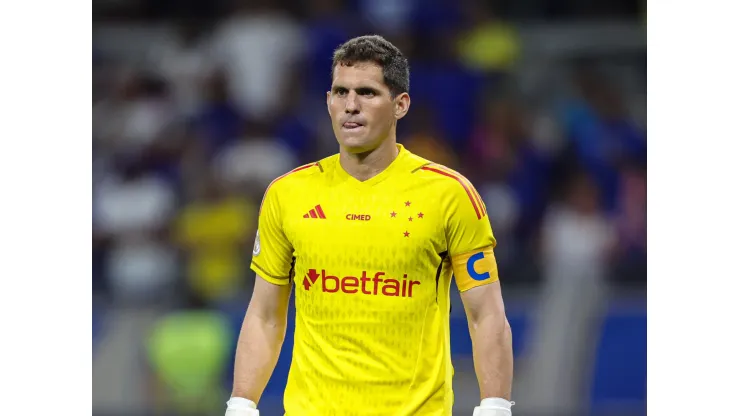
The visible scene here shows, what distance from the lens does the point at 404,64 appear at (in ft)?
14.7

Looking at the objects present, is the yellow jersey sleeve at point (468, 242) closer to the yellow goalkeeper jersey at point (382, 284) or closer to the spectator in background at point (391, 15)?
the yellow goalkeeper jersey at point (382, 284)

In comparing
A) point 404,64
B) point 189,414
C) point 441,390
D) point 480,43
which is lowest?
point 189,414

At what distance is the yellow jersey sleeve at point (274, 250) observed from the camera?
4504 millimetres

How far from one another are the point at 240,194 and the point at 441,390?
495 cm

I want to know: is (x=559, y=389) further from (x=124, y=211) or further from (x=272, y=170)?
(x=124, y=211)

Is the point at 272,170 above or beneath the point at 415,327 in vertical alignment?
above

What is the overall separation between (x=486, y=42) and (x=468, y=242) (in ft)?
20.9

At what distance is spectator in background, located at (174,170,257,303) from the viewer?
874 centimetres

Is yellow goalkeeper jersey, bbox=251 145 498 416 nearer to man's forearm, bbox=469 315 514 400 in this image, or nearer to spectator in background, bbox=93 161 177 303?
man's forearm, bbox=469 315 514 400

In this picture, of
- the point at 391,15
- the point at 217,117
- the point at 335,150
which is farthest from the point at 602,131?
the point at 217,117

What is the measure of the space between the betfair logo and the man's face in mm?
500

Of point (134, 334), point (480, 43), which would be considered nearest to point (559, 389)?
point (134, 334)

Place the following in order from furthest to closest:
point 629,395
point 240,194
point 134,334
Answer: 1. point 240,194
2. point 134,334
3. point 629,395

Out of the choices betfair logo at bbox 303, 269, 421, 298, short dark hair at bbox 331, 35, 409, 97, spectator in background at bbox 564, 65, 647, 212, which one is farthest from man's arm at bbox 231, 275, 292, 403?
spectator in background at bbox 564, 65, 647, 212
